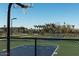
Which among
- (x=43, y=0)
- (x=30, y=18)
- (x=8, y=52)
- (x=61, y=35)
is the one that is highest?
(x=43, y=0)

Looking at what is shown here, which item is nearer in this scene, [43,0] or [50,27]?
[43,0]

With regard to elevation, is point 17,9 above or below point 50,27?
above

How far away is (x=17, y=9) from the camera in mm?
2309

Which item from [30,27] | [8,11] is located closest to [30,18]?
[30,27]

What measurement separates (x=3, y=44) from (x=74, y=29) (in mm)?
773

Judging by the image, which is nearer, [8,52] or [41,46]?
[8,52]

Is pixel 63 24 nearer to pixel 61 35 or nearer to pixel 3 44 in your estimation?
pixel 61 35

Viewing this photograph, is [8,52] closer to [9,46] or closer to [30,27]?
[9,46]

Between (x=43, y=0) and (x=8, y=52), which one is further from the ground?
(x=43, y=0)

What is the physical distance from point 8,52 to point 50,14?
0.60 metres

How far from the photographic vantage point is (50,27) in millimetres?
2305

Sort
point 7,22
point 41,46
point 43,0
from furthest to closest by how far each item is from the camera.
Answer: point 41,46, point 7,22, point 43,0

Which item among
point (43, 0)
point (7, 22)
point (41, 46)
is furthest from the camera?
point (41, 46)

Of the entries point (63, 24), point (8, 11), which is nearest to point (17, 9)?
point (8, 11)
